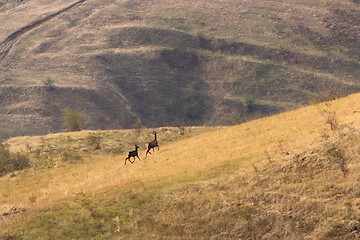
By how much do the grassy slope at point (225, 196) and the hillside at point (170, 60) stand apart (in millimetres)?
60049

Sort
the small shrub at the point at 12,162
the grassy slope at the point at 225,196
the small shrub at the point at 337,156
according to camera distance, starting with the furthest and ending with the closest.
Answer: the small shrub at the point at 12,162 < the small shrub at the point at 337,156 < the grassy slope at the point at 225,196

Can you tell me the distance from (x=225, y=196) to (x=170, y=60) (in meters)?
94.4

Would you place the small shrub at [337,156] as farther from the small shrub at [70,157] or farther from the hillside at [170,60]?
the hillside at [170,60]

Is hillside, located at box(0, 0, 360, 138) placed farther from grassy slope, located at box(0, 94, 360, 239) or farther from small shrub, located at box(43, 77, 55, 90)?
grassy slope, located at box(0, 94, 360, 239)

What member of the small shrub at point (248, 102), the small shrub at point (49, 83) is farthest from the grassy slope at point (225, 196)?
the small shrub at point (49, 83)

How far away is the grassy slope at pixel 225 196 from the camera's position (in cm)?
1862

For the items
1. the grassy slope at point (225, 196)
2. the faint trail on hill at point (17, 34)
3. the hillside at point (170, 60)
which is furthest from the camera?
the faint trail on hill at point (17, 34)

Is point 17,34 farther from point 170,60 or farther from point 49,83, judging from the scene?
point 170,60

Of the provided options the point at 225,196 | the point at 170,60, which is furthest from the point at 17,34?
the point at 225,196

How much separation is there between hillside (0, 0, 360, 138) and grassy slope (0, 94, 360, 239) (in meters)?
60.0

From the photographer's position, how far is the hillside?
97.2 m

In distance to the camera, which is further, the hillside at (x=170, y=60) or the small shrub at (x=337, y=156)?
the hillside at (x=170, y=60)

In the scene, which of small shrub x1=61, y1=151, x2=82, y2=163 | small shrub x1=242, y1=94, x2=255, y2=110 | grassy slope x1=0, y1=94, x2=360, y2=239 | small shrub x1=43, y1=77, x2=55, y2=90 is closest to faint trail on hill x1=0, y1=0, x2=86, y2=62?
small shrub x1=43, y1=77, x2=55, y2=90

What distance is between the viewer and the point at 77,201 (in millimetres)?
24359
